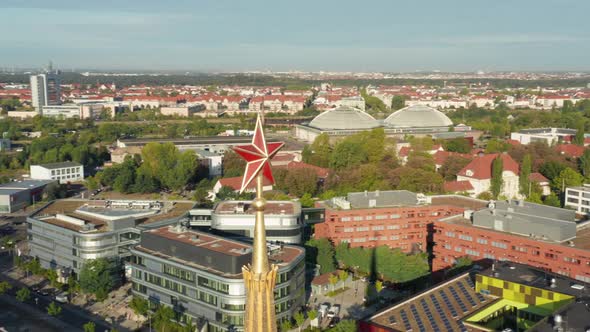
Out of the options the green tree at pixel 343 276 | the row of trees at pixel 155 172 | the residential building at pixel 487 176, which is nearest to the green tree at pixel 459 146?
the residential building at pixel 487 176

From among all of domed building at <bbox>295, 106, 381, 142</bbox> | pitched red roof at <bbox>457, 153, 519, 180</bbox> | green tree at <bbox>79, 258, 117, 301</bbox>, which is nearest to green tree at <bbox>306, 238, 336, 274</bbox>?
green tree at <bbox>79, 258, 117, 301</bbox>

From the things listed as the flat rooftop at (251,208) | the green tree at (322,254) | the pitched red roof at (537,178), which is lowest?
the green tree at (322,254)

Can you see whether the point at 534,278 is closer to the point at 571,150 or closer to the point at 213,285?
the point at 213,285

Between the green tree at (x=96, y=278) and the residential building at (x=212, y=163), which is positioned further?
the residential building at (x=212, y=163)

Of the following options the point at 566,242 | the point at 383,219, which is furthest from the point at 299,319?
the point at 566,242

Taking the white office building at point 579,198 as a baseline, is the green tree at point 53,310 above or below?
below

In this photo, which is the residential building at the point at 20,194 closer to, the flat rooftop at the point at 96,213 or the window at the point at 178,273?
the flat rooftop at the point at 96,213

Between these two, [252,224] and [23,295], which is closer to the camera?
[23,295]
